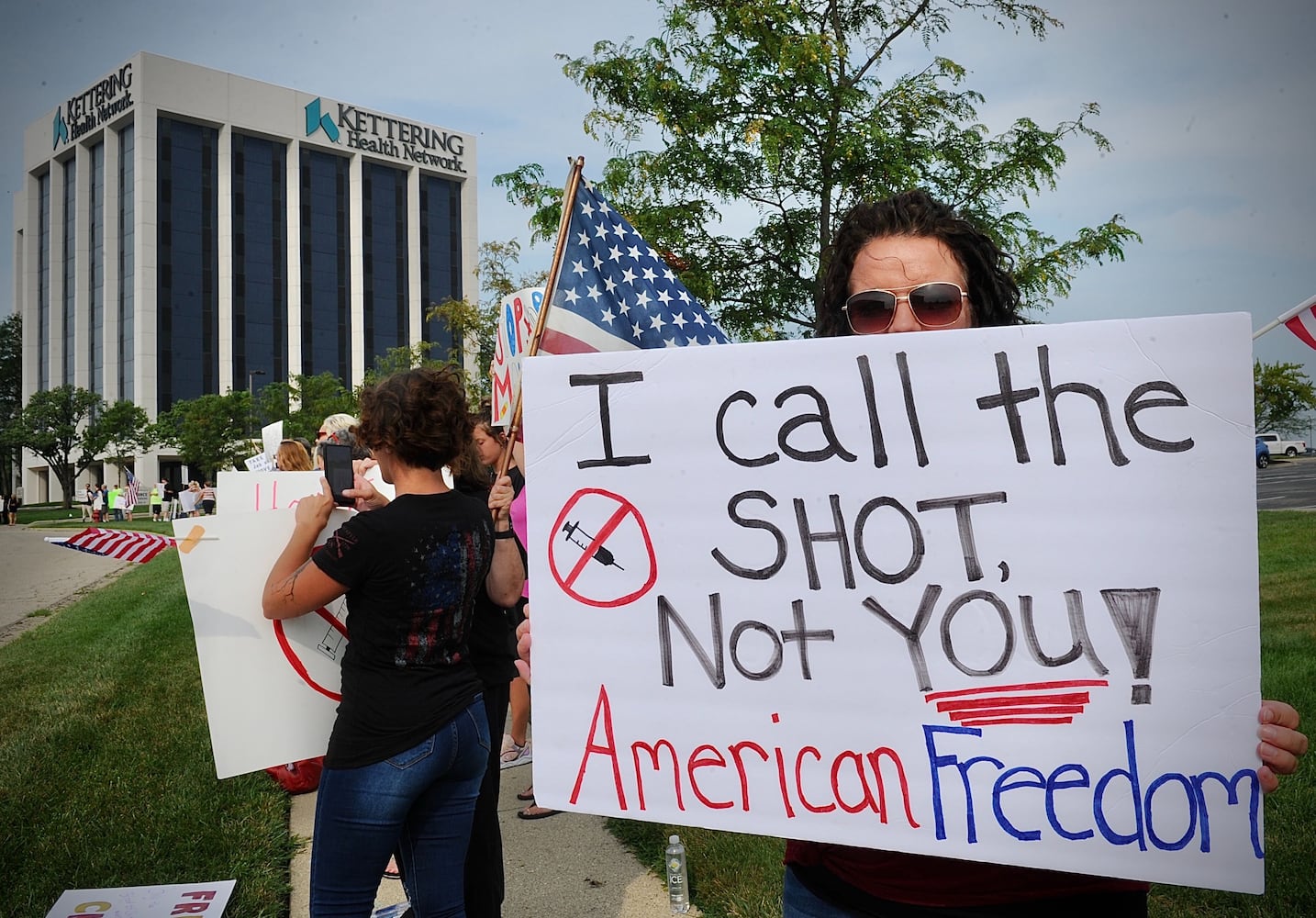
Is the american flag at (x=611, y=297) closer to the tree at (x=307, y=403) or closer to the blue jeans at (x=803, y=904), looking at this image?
the blue jeans at (x=803, y=904)

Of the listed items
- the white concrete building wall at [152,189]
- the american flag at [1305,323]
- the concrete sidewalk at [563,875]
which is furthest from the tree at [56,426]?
the american flag at [1305,323]

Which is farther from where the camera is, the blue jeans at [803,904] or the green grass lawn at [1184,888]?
the green grass lawn at [1184,888]

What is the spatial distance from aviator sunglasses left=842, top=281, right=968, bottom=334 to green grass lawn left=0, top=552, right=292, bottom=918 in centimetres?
320

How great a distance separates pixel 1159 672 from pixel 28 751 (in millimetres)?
6218

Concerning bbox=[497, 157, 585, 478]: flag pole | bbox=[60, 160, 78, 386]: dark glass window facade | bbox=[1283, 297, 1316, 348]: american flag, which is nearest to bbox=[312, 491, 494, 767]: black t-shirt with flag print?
bbox=[497, 157, 585, 478]: flag pole

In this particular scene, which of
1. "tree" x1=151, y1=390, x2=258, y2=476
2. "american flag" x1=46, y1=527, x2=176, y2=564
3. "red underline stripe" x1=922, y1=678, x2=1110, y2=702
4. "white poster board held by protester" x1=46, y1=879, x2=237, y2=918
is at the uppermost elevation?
"tree" x1=151, y1=390, x2=258, y2=476

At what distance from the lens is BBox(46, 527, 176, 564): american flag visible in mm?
2314

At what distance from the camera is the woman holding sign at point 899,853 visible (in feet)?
4.52

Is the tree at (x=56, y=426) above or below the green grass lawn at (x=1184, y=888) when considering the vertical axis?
above

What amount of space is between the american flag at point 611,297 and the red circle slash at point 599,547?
993mm

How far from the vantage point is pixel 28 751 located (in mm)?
5402

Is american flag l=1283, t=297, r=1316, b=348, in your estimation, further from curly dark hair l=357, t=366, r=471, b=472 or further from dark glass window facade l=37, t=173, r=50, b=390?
dark glass window facade l=37, t=173, r=50, b=390

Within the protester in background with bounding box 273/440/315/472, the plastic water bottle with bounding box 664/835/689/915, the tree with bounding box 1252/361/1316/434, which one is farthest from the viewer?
the tree with bounding box 1252/361/1316/434

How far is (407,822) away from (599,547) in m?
1.25
